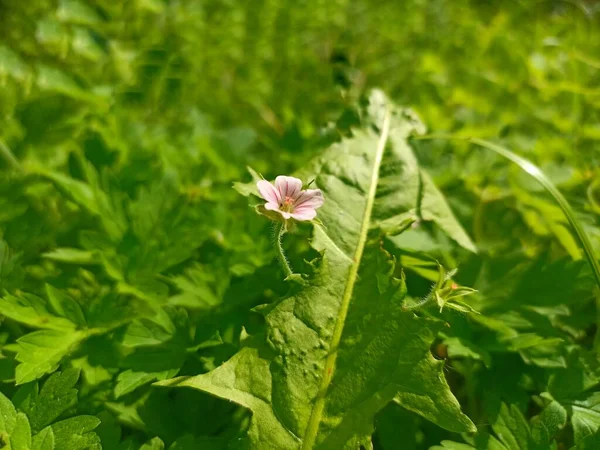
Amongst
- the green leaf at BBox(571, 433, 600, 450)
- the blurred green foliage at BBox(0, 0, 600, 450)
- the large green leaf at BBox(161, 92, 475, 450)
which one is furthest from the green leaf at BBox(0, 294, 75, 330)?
the green leaf at BBox(571, 433, 600, 450)

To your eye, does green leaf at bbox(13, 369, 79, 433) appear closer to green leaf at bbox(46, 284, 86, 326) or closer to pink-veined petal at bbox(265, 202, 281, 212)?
green leaf at bbox(46, 284, 86, 326)

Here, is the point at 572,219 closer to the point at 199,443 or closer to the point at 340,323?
the point at 340,323

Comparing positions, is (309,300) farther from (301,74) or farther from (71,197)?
(301,74)

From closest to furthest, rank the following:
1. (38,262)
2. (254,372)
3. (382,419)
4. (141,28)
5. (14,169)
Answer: (254,372) → (382,419) → (38,262) → (14,169) → (141,28)

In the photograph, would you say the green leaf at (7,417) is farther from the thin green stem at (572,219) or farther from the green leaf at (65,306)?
the thin green stem at (572,219)

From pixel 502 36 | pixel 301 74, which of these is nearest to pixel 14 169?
pixel 301 74
